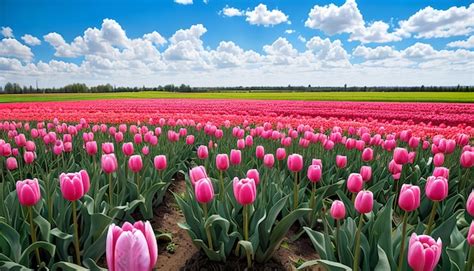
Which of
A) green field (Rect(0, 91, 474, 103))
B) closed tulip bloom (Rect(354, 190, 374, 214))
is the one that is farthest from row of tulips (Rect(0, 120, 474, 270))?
green field (Rect(0, 91, 474, 103))

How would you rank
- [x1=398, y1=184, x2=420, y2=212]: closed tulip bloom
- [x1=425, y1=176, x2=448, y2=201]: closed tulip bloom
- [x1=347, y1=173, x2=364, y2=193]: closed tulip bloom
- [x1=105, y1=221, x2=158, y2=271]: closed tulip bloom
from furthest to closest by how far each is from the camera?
[x1=347, y1=173, x2=364, y2=193]: closed tulip bloom, [x1=425, y1=176, x2=448, y2=201]: closed tulip bloom, [x1=398, y1=184, x2=420, y2=212]: closed tulip bloom, [x1=105, y1=221, x2=158, y2=271]: closed tulip bloom

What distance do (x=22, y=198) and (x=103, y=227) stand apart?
645 mm

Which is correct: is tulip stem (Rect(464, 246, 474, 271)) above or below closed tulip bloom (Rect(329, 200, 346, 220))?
below

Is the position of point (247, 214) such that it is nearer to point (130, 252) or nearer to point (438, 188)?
point (438, 188)

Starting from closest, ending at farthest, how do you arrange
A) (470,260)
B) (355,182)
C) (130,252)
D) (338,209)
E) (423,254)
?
(130,252), (423,254), (470,260), (338,209), (355,182)

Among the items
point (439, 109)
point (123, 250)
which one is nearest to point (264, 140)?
point (123, 250)

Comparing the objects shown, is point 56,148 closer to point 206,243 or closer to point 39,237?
point 39,237

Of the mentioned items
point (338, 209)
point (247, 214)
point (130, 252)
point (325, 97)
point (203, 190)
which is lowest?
point (247, 214)

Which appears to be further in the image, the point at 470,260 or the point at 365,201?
the point at 365,201

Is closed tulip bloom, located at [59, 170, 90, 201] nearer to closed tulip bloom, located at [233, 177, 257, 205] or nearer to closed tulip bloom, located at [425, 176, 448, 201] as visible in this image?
closed tulip bloom, located at [233, 177, 257, 205]

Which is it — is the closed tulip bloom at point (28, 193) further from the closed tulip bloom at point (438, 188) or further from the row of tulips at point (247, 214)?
the closed tulip bloom at point (438, 188)

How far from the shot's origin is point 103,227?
→ 105 inches

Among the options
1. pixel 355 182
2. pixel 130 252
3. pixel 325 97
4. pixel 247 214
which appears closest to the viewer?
pixel 130 252

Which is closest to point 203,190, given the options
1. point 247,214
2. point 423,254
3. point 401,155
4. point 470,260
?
point 247,214
